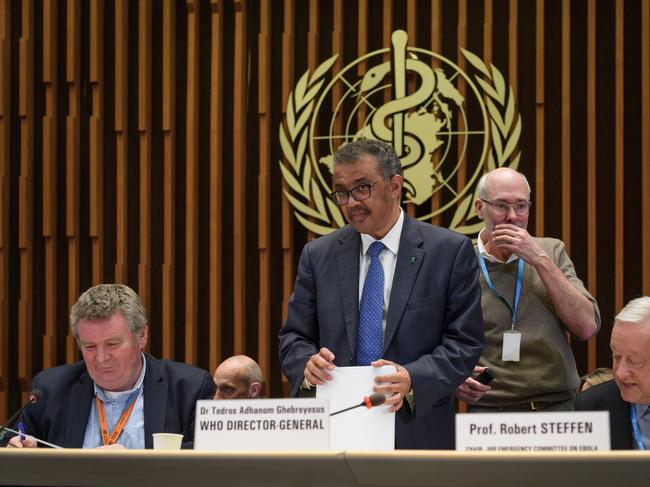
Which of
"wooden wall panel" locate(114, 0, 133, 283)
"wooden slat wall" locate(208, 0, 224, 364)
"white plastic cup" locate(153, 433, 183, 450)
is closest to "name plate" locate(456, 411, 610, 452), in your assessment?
"white plastic cup" locate(153, 433, 183, 450)

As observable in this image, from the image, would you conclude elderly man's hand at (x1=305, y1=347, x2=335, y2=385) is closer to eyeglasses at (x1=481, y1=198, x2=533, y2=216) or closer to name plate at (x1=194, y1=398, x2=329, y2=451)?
name plate at (x1=194, y1=398, x2=329, y2=451)

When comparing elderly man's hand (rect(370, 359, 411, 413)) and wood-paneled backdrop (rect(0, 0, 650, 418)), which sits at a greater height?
wood-paneled backdrop (rect(0, 0, 650, 418))

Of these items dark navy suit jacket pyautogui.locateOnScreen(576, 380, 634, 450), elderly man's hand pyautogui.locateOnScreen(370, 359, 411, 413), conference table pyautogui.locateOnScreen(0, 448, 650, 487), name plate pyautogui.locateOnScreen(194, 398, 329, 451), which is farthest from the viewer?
dark navy suit jacket pyautogui.locateOnScreen(576, 380, 634, 450)

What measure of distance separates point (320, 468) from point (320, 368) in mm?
666

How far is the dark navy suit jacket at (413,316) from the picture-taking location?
2916 mm

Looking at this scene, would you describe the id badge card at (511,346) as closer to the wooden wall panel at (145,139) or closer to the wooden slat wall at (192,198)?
the wooden slat wall at (192,198)

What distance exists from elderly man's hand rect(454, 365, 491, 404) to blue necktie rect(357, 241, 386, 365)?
0.44 meters

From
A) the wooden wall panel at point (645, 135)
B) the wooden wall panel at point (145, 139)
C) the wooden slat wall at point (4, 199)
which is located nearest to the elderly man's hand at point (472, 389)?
the wooden wall panel at point (645, 135)

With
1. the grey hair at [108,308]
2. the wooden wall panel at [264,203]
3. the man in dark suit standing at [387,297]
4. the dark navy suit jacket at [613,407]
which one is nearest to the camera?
the dark navy suit jacket at [613,407]

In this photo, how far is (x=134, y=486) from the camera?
2102mm

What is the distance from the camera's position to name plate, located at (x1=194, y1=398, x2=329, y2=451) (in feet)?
7.17

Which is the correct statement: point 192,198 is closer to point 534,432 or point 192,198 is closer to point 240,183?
point 240,183

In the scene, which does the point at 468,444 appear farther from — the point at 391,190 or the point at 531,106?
the point at 531,106

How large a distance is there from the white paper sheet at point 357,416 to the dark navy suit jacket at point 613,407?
678 millimetres
